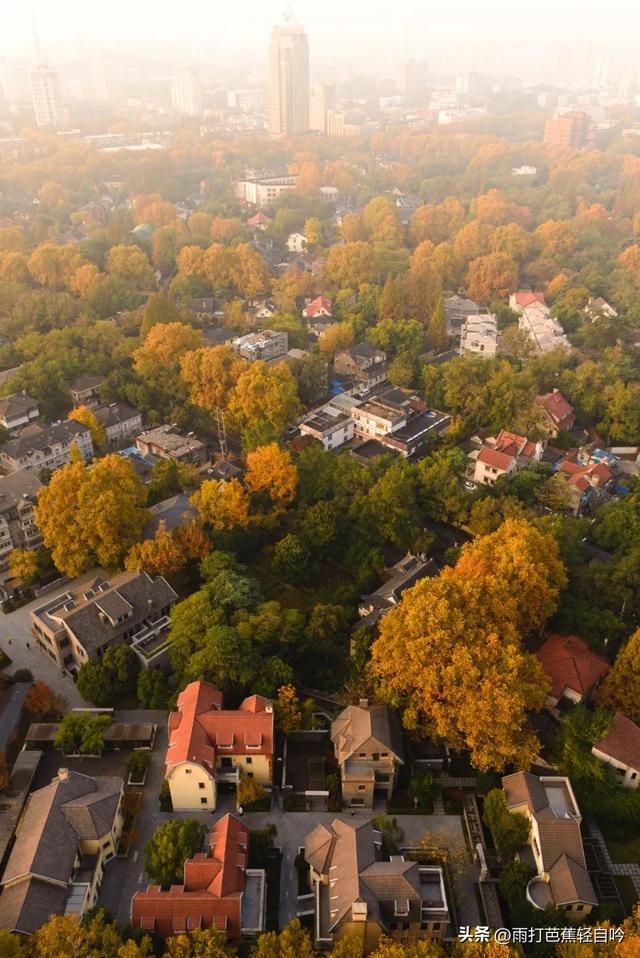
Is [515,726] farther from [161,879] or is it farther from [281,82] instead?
[281,82]

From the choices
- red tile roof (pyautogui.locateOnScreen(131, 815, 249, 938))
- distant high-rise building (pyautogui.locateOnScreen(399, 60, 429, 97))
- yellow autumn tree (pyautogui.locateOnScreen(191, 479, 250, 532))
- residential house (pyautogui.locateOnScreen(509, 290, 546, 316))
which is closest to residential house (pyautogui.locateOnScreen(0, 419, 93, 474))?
yellow autumn tree (pyautogui.locateOnScreen(191, 479, 250, 532))

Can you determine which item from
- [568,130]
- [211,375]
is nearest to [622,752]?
[211,375]

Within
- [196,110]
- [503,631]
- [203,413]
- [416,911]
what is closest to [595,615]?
[503,631]

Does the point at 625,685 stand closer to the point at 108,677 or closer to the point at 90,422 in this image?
the point at 108,677

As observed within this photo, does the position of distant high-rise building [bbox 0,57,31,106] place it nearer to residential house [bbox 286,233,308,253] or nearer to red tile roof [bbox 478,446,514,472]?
residential house [bbox 286,233,308,253]

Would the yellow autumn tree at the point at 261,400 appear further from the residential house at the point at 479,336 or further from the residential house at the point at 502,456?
the residential house at the point at 479,336

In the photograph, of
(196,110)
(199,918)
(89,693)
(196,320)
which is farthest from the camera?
(196,110)
